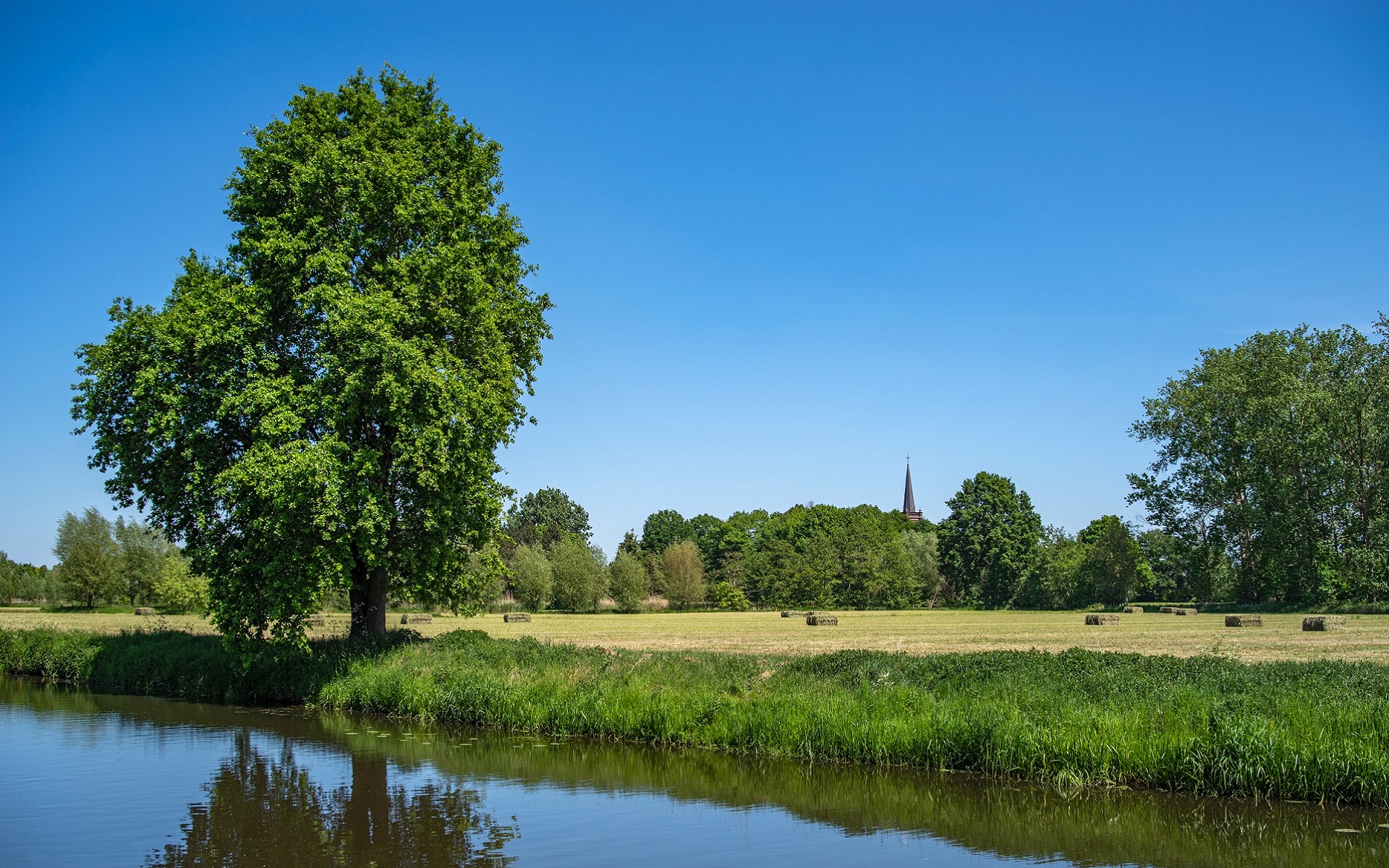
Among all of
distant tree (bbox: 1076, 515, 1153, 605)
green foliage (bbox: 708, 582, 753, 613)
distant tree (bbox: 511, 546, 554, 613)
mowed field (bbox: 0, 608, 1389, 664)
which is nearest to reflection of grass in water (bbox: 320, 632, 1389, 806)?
mowed field (bbox: 0, 608, 1389, 664)

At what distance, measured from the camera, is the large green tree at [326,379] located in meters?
26.2

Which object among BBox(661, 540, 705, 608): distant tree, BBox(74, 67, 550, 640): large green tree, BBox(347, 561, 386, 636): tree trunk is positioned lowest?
BBox(661, 540, 705, 608): distant tree

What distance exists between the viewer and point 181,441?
29062 millimetres

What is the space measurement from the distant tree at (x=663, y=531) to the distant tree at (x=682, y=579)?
54.9m

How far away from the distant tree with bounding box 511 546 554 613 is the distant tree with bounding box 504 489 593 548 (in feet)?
206

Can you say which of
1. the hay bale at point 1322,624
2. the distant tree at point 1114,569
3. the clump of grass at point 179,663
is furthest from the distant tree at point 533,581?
the hay bale at point 1322,624

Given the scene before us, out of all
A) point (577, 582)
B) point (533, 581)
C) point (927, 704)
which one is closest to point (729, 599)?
point (577, 582)

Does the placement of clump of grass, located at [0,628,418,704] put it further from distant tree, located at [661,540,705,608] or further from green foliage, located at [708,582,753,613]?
green foliage, located at [708,582,753,613]

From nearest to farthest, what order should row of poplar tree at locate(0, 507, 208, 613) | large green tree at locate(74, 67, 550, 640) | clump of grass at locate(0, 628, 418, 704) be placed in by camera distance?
large green tree at locate(74, 67, 550, 640) → clump of grass at locate(0, 628, 418, 704) → row of poplar tree at locate(0, 507, 208, 613)

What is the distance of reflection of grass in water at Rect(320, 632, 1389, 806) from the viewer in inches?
590

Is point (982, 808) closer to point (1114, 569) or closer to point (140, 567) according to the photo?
point (1114, 569)

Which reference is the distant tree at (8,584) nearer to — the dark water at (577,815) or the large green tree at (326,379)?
the large green tree at (326,379)

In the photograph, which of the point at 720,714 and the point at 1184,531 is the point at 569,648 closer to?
the point at 720,714

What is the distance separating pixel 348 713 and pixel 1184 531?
72704 millimetres
